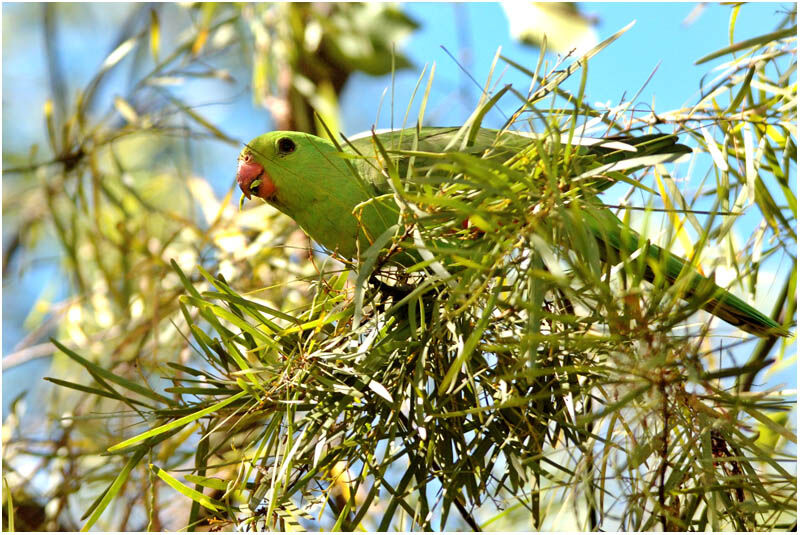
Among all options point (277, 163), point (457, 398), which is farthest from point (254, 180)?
point (457, 398)

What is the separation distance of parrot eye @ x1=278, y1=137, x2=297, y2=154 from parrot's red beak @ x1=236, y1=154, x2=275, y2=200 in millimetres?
41

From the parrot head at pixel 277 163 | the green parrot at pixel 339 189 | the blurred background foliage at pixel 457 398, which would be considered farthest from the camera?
the parrot head at pixel 277 163

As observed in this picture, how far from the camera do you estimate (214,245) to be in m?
1.70

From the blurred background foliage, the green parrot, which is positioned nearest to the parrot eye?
the green parrot

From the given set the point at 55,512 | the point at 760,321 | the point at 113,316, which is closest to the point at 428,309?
the point at 760,321

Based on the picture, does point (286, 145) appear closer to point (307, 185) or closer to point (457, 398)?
point (307, 185)

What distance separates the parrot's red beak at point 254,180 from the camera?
1.07m

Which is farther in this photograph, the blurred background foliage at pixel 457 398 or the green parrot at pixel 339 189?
the green parrot at pixel 339 189

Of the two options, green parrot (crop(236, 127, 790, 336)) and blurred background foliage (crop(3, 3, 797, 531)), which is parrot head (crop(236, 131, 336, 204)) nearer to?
green parrot (crop(236, 127, 790, 336))

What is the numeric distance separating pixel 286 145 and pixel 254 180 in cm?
7

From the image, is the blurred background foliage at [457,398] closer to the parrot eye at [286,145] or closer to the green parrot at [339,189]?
the green parrot at [339,189]

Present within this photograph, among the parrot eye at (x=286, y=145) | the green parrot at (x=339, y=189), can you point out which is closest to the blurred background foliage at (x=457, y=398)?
the green parrot at (x=339, y=189)

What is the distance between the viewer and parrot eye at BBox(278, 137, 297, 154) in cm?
110

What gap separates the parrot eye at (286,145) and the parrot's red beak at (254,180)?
0.13 ft
